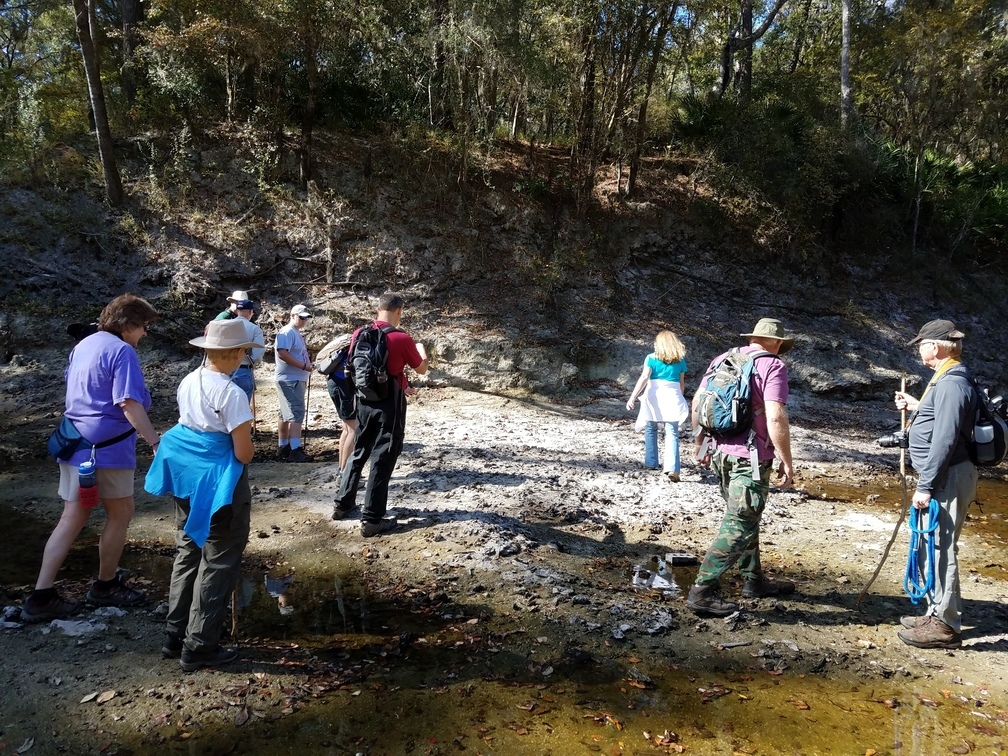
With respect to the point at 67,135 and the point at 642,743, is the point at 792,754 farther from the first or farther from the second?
the point at 67,135

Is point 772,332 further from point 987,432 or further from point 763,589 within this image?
point 763,589

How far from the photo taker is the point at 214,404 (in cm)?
346

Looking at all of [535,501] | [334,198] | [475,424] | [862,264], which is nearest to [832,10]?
[862,264]

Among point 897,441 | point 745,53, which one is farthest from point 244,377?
point 745,53

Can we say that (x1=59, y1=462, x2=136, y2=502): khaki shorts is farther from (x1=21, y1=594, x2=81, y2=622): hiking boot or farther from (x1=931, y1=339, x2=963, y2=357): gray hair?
(x1=931, y1=339, x2=963, y2=357): gray hair

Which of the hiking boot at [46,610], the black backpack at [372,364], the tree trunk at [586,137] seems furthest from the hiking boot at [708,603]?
the tree trunk at [586,137]

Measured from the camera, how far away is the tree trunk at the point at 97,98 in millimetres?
12766

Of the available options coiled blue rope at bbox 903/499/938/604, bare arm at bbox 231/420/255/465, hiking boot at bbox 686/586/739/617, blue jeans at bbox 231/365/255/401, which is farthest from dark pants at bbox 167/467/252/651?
coiled blue rope at bbox 903/499/938/604

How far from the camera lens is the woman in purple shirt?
4164mm

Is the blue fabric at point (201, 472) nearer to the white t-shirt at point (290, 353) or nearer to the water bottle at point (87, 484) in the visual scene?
the water bottle at point (87, 484)

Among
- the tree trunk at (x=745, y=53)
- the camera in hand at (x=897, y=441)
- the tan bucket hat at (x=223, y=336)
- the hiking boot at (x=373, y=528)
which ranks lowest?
the hiking boot at (x=373, y=528)

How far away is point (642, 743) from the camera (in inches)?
135

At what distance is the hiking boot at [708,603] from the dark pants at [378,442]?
281 centimetres

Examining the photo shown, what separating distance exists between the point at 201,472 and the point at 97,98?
13.5 metres
